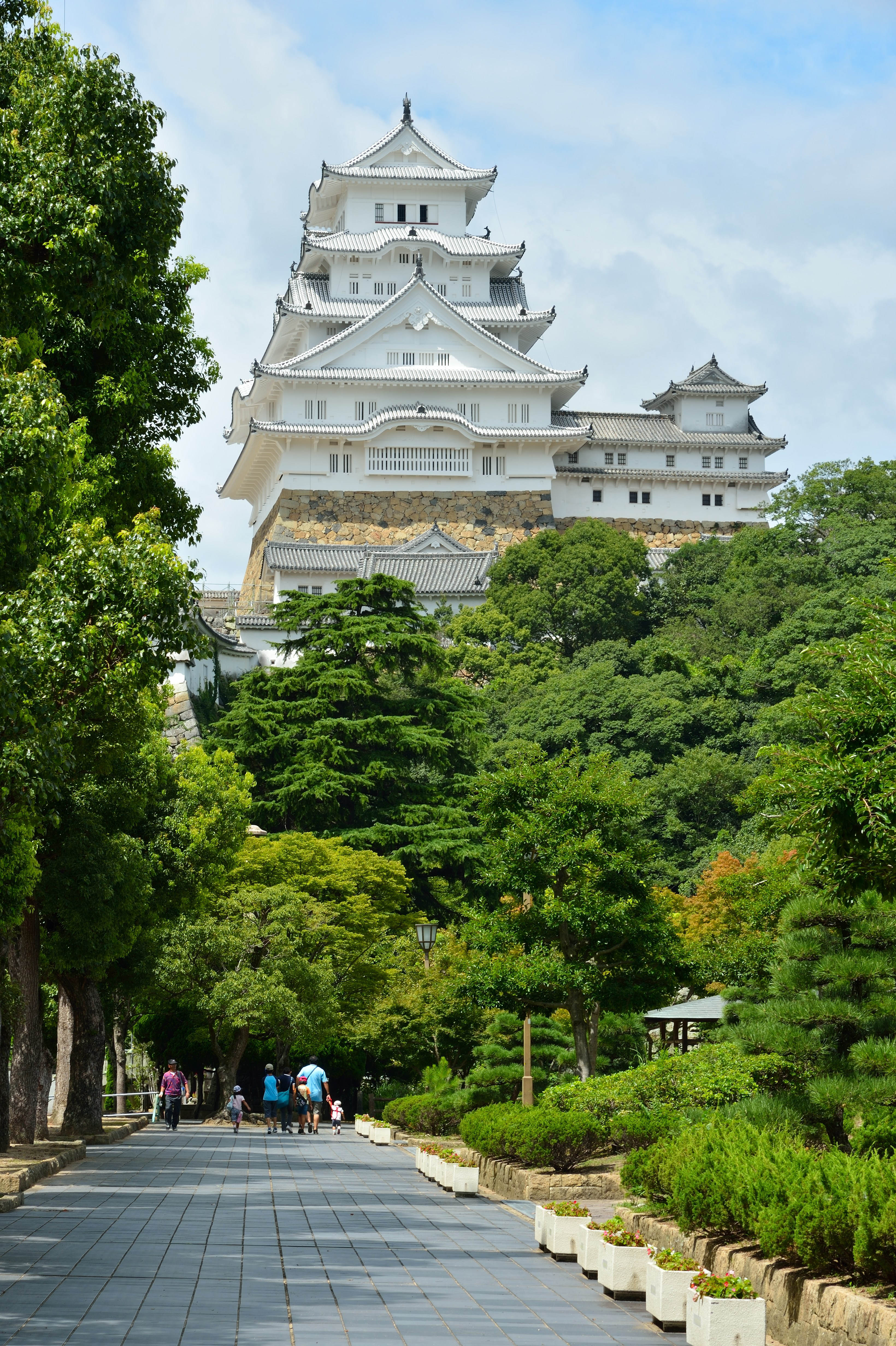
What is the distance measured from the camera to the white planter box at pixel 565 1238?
11.4 m

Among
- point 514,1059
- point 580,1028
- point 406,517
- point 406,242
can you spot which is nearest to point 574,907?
point 580,1028

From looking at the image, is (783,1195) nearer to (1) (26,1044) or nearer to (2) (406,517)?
(1) (26,1044)

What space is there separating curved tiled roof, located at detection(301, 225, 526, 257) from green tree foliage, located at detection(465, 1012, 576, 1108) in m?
50.6

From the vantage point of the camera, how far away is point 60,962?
20047 millimetres

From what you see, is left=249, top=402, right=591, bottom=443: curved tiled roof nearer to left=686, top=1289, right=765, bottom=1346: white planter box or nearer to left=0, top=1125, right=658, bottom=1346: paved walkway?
left=0, top=1125, right=658, bottom=1346: paved walkway

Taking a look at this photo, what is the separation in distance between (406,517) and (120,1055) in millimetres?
32378

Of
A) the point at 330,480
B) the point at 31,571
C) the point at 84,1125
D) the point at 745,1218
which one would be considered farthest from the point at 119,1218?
the point at 330,480

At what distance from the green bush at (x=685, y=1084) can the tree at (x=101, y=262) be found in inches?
279

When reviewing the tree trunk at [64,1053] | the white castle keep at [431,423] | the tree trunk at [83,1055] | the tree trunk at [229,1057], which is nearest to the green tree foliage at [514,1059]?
the tree trunk at [83,1055]

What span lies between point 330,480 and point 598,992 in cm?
4591

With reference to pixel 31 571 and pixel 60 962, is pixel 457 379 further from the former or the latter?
pixel 31 571

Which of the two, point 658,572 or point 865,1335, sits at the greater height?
point 658,572

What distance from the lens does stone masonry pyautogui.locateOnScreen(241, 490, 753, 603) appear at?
207ft

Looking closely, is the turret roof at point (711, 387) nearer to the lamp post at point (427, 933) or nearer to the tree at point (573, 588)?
the tree at point (573, 588)
